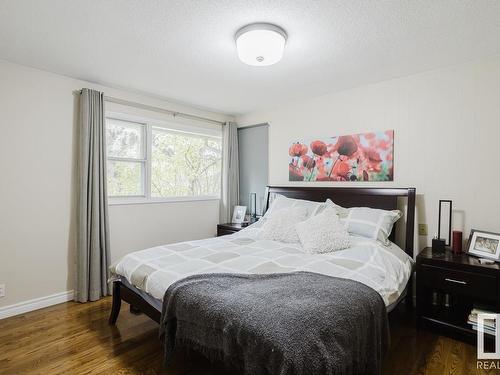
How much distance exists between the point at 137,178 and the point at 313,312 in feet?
9.81

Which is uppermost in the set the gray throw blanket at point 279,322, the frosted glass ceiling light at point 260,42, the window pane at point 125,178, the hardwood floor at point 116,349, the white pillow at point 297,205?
the frosted glass ceiling light at point 260,42

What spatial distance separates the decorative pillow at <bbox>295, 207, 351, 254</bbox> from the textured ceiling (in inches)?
56.0

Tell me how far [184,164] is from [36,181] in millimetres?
1802

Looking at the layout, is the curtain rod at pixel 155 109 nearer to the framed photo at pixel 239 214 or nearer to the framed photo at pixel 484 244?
the framed photo at pixel 239 214

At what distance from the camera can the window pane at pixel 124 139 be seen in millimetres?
3412

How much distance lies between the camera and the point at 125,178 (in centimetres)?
354

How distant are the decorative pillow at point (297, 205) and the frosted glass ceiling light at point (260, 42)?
5.19 feet

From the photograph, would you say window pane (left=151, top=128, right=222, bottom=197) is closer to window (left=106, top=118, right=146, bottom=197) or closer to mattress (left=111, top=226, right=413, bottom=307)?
window (left=106, top=118, right=146, bottom=197)

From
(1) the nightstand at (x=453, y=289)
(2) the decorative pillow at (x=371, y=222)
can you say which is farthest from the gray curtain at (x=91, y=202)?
(1) the nightstand at (x=453, y=289)

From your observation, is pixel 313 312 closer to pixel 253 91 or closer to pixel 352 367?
pixel 352 367

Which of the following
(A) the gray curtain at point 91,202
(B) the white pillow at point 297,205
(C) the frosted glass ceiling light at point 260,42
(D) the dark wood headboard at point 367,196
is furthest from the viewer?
(B) the white pillow at point 297,205

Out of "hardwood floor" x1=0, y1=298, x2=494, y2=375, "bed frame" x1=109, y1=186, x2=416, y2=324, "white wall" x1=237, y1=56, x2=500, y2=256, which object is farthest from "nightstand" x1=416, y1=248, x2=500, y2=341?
"white wall" x1=237, y1=56, x2=500, y2=256

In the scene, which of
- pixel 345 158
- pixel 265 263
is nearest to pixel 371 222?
pixel 345 158

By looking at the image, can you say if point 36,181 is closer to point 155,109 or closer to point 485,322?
point 155,109
